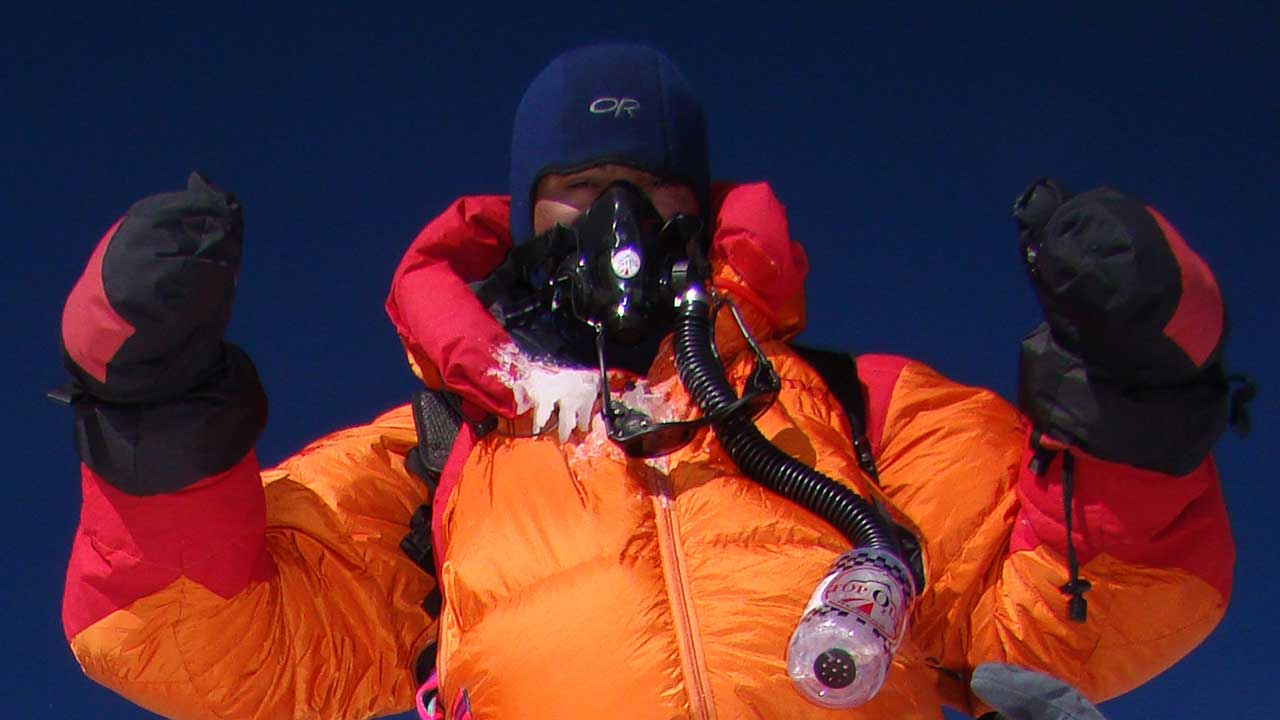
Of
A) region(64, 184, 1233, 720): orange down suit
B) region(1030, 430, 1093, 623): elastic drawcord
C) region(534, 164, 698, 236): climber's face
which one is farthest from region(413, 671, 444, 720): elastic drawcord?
region(1030, 430, 1093, 623): elastic drawcord

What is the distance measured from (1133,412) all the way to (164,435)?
2.93 feet

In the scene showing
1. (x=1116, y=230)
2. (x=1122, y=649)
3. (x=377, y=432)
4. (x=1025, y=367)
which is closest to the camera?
(x=1116, y=230)

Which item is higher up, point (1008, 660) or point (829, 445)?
point (829, 445)

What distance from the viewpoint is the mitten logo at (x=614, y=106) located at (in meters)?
1.77

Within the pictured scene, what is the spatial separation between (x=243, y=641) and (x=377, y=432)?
0.33 meters

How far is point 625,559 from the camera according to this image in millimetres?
1396

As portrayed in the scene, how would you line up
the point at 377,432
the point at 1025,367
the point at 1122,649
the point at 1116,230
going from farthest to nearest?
the point at 377,432
the point at 1122,649
the point at 1025,367
the point at 1116,230

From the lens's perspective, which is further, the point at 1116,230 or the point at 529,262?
the point at 529,262

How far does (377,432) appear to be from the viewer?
1802 mm

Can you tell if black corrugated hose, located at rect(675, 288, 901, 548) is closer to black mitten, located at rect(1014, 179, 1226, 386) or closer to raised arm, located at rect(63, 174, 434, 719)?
black mitten, located at rect(1014, 179, 1226, 386)

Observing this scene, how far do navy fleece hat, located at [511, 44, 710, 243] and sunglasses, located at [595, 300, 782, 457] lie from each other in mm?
347

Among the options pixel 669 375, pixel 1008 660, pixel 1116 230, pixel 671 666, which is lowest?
pixel 1008 660

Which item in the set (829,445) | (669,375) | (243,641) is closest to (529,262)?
(669,375)

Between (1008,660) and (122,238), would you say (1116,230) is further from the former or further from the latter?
(122,238)
